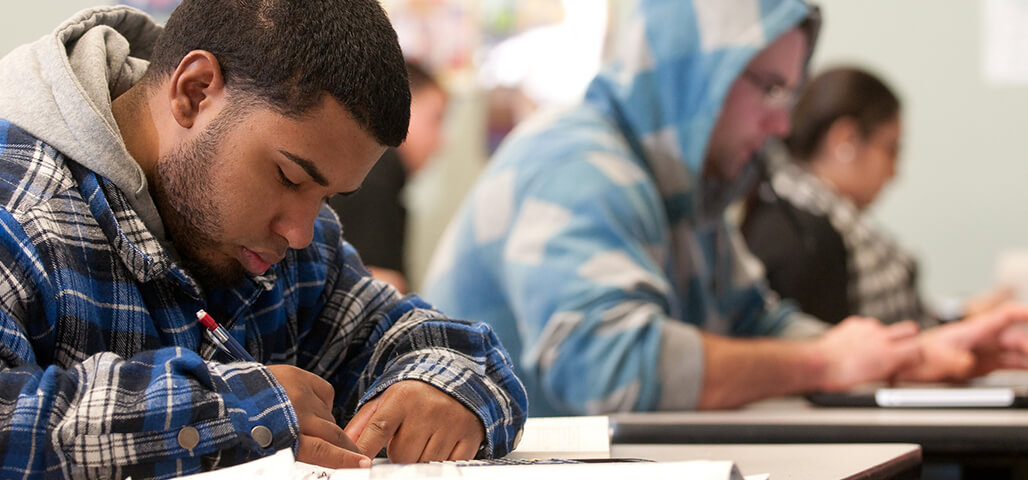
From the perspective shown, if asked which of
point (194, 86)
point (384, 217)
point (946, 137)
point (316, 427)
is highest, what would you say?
point (194, 86)

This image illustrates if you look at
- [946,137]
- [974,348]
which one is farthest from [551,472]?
[946,137]

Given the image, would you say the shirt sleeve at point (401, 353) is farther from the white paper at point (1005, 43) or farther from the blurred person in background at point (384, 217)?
the white paper at point (1005, 43)

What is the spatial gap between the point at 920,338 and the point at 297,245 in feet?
4.27

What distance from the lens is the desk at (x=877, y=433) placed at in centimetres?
129

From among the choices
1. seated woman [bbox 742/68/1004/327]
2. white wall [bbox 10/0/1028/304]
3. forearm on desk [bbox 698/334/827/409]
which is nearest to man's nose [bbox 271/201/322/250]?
forearm on desk [bbox 698/334/827/409]

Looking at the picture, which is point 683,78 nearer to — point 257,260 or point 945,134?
point 257,260

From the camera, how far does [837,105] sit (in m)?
3.13

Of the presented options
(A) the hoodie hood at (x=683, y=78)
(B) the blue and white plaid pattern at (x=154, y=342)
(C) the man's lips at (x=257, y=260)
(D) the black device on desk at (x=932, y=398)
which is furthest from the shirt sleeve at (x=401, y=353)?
(A) the hoodie hood at (x=683, y=78)

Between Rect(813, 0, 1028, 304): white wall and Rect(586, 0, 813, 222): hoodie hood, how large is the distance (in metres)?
2.48

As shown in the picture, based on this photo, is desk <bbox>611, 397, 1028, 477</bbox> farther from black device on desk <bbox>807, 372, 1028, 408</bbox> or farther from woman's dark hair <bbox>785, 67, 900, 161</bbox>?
woman's dark hair <bbox>785, 67, 900, 161</bbox>

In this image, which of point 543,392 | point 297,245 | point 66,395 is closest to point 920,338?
point 543,392

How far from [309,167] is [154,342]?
7.4 inches

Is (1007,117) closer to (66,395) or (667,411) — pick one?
(667,411)

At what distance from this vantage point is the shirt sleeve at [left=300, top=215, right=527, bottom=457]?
928mm
